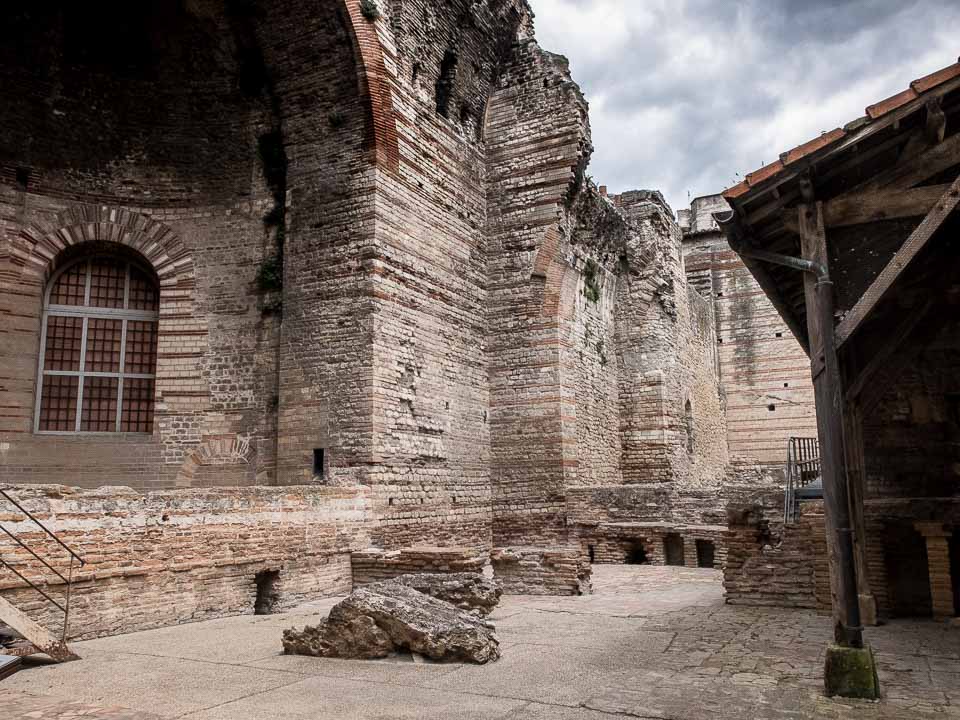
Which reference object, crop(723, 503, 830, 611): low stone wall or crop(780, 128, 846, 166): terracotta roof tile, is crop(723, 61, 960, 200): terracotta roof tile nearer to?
crop(780, 128, 846, 166): terracotta roof tile

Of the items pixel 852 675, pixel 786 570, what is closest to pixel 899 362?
pixel 786 570

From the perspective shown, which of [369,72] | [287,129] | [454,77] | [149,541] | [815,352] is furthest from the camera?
[454,77]

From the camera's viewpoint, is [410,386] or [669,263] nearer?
[410,386]

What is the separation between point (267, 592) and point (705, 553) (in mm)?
7890

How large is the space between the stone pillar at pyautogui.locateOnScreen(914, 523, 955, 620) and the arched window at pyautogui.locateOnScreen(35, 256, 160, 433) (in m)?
10.7

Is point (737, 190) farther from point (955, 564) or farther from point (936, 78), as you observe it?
point (955, 564)

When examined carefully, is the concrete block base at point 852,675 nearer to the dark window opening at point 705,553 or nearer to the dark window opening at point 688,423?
the dark window opening at point 705,553

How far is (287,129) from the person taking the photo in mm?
12516

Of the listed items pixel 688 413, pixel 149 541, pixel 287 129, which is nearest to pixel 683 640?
pixel 149 541

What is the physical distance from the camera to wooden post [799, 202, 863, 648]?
4828 mm

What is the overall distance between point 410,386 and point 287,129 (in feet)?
15.0

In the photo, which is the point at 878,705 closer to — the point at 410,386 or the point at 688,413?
the point at 410,386

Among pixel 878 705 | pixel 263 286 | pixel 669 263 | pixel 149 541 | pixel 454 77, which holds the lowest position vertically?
pixel 878 705

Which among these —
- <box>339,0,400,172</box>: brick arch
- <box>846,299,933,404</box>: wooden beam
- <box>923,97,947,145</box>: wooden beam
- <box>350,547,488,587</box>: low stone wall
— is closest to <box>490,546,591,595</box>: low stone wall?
<box>350,547,488,587</box>: low stone wall
